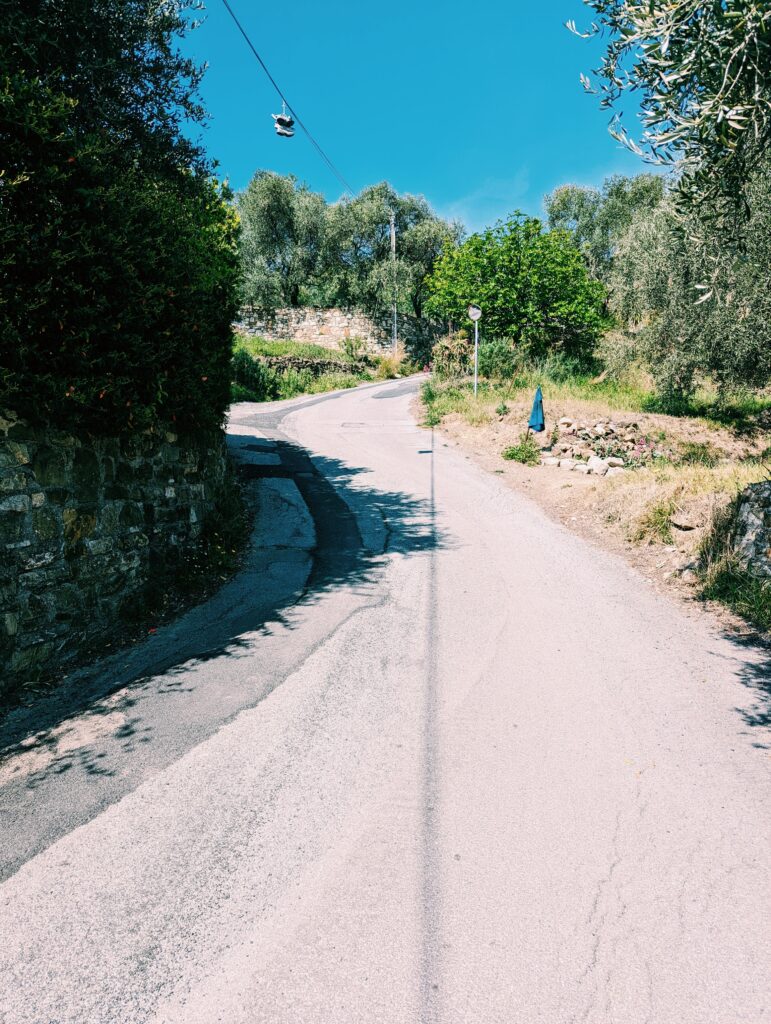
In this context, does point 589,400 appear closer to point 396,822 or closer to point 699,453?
point 699,453

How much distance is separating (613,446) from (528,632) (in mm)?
11401

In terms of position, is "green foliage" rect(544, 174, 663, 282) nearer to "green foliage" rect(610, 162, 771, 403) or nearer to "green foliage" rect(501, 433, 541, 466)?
"green foliage" rect(610, 162, 771, 403)

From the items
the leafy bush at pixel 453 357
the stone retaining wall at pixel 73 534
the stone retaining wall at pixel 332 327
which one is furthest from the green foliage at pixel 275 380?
the stone retaining wall at pixel 73 534

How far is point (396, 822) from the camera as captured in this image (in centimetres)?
340

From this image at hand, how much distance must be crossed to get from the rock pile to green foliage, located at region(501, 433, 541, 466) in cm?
25

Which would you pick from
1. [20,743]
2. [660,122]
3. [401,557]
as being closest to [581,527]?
[401,557]

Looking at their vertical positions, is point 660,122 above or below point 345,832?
above

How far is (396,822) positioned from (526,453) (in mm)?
12706

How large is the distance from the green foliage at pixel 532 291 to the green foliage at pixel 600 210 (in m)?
17.2

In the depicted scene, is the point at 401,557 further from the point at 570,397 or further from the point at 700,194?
the point at 570,397

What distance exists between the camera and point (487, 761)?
157 inches

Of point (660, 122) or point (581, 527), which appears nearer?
point (660, 122)

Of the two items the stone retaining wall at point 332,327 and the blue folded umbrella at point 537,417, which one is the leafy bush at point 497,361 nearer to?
the blue folded umbrella at point 537,417

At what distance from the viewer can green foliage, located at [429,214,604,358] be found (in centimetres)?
2566
